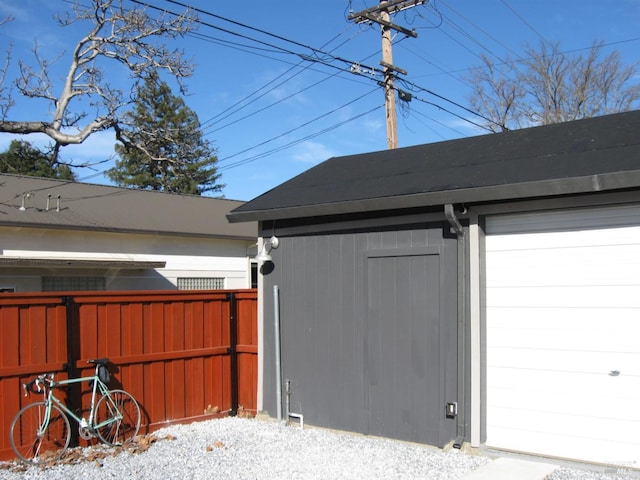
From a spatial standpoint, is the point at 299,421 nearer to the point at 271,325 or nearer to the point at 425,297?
the point at 271,325

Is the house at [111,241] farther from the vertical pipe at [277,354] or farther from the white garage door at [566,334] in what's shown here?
the white garage door at [566,334]

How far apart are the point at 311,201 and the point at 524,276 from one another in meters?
2.56

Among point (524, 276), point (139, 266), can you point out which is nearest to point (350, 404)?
point (524, 276)

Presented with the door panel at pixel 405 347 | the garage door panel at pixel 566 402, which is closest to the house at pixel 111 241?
the door panel at pixel 405 347

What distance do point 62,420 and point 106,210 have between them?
334 inches

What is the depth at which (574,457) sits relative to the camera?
5461 mm

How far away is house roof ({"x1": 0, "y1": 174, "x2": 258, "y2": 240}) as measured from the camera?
40.6ft

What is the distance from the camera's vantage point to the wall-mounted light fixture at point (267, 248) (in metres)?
7.78

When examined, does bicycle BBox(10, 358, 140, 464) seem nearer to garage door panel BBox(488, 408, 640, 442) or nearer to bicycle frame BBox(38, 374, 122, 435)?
bicycle frame BBox(38, 374, 122, 435)

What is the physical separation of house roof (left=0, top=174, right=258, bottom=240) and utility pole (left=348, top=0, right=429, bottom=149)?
467cm

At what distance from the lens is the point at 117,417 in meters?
6.66

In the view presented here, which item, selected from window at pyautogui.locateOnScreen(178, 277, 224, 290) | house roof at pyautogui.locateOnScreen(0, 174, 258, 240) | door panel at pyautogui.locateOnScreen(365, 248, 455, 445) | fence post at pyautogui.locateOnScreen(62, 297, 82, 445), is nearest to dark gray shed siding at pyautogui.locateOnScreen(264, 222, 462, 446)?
door panel at pyautogui.locateOnScreen(365, 248, 455, 445)

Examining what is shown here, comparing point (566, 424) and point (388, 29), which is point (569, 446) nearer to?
point (566, 424)

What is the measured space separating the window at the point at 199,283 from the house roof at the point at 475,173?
6636 millimetres
